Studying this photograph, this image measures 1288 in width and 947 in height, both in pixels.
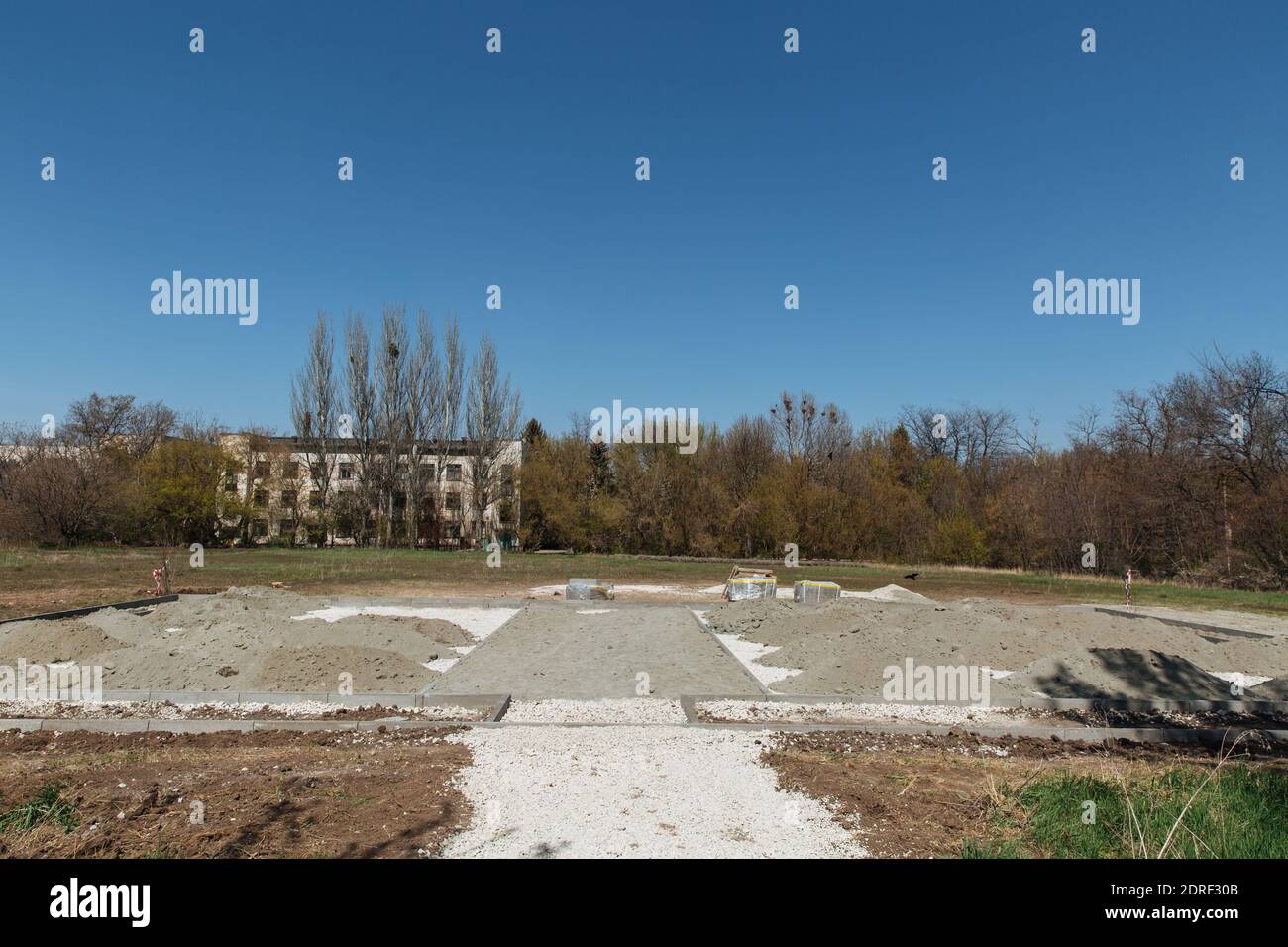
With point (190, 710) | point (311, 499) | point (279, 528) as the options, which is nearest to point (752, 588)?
point (190, 710)

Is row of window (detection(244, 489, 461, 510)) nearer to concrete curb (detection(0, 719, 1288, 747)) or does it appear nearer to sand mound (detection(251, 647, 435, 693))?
sand mound (detection(251, 647, 435, 693))

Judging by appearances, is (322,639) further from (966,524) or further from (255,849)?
(966,524)

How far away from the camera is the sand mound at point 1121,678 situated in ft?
30.9

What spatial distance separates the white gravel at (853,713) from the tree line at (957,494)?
26.2m

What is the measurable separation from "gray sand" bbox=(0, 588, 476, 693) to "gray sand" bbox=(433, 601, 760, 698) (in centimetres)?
82

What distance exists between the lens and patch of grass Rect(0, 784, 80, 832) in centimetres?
435

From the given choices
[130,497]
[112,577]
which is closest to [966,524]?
[112,577]

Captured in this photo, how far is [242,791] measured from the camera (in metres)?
5.28

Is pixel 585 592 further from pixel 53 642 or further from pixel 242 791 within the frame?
pixel 242 791

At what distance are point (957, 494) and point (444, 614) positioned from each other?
32733 mm

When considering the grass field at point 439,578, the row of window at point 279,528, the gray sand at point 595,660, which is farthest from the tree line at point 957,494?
the gray sand at point 595,660

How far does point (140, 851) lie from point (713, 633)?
35.0 ft

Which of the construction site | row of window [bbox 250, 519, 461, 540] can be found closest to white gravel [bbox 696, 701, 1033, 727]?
the construction site
